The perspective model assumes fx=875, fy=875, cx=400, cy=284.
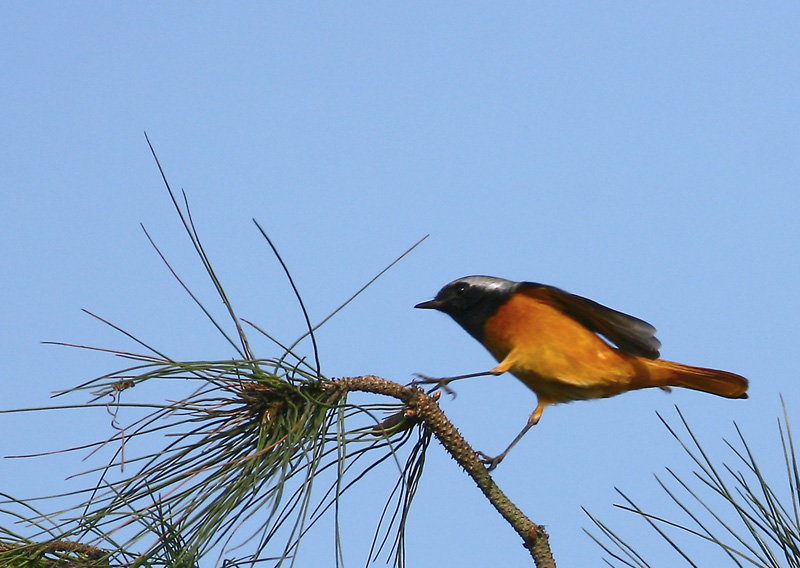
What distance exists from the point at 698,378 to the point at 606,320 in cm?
67

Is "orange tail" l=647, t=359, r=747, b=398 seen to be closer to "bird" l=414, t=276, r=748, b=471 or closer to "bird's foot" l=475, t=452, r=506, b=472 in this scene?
"bird" l=414, t=276, r=748, b=471

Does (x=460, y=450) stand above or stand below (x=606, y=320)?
below

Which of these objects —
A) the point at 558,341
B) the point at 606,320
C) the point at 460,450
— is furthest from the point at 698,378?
the point at 460,450

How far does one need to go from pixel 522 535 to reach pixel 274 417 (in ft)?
2.34

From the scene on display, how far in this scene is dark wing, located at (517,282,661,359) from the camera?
431cm

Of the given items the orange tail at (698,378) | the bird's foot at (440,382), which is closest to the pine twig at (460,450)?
→ the bird's foot at (440,382)

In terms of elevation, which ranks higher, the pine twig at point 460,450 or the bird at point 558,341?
the bird at point 558,341

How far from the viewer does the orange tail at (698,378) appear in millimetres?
4586

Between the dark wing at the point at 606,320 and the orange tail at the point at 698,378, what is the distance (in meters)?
0.17

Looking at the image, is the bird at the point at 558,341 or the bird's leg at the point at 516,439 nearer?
the bird's leg at the point at 516,439

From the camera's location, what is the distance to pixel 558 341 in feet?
14.2

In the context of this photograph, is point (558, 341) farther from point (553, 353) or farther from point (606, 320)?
point (606, 320)

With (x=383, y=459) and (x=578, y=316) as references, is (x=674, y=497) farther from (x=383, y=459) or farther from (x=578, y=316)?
(x=578, y=316)

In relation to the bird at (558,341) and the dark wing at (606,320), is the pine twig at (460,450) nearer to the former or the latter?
the bird at (558,341)
